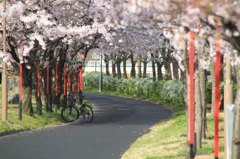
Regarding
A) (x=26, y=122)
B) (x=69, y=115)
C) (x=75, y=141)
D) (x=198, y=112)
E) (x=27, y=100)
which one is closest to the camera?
(x=198, y=112)

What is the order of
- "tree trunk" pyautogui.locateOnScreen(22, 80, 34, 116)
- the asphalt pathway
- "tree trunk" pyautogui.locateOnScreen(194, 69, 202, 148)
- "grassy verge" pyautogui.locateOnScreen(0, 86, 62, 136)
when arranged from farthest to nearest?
"tree trunk" pyautogui.locateOnScreen(22, 80, 34, 116) → "grassy verge" pyautogui.locateOnScreen(0, 86, 62, 136) → the asphalt pathway → "tree trunk" pyautogui.locateOnScreen(194, 69, 202, 148)

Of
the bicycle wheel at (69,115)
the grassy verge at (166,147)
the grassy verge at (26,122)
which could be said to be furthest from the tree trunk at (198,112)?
the bicycle wheel at (69,115)

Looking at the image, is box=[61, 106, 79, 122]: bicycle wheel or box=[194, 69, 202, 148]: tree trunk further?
box=[61, 106, 79, 122]: bicycle wheel

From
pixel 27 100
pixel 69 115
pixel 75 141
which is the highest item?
pixel 27 100

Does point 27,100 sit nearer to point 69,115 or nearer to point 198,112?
point 69,115

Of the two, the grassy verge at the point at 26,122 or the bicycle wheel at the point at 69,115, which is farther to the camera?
the bicycle wheel at the point at 69,115

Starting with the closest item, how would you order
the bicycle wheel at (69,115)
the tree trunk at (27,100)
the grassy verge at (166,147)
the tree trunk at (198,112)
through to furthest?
the grassy verge at (166,147)
the tree trunk at (198,112)
the tree trunk at (27,100)
the bicycle wheel at (69,115)

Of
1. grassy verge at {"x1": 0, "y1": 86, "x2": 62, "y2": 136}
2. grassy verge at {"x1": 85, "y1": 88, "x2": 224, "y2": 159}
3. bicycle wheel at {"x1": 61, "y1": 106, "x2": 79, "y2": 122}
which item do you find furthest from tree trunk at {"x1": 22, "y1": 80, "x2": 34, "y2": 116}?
grassy verge at {"x1": 85, "y1": 88, "x2": 224, "y2": 159}

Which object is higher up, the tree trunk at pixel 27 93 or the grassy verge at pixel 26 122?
the tree trunk at pixel 27 93

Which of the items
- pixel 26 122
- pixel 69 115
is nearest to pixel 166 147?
pixel 26 122

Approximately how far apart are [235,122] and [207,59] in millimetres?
4807

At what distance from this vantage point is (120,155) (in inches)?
427

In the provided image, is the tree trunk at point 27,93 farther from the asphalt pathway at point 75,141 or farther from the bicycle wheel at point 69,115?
the asphalt pathway at point 75,141

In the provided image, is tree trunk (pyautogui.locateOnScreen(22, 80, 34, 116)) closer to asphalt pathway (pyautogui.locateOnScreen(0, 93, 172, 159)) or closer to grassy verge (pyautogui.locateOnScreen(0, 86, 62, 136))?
grassy verge (pyautogui.locateOnScreen(0, 86, 62, 136))
